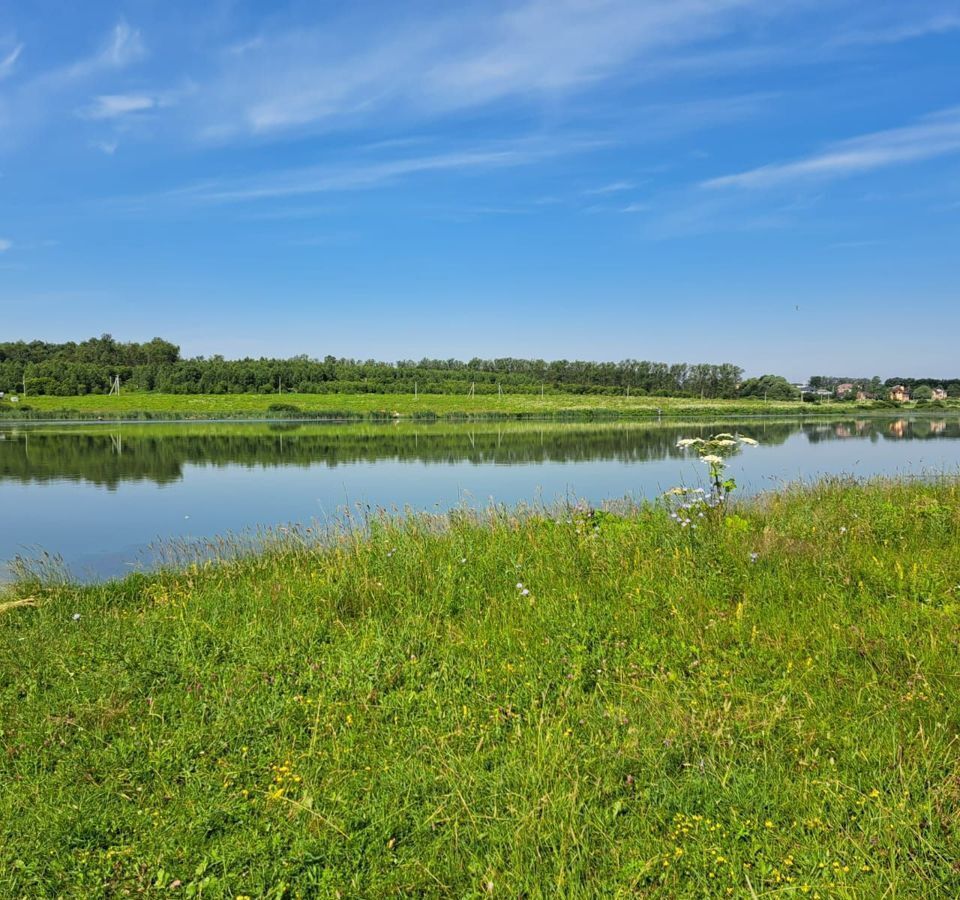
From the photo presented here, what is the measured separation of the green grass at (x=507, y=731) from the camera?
2.99 m

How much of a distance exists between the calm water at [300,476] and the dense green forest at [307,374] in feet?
277

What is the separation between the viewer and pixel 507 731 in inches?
160

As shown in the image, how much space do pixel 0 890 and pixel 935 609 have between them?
20.4ft

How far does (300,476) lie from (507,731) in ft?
74.9

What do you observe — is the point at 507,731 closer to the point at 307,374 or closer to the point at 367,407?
the point at 367,407

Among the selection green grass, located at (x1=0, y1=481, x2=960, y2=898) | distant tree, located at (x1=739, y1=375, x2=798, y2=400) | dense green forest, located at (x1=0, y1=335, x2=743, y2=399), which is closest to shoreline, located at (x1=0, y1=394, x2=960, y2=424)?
dense green forest, located at (x1=0, y1=335, x2=743, y2=399)

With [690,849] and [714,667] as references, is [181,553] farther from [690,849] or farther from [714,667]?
[690,849]

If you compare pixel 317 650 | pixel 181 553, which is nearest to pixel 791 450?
pixel 181 553

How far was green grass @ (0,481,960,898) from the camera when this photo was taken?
9.80 feet

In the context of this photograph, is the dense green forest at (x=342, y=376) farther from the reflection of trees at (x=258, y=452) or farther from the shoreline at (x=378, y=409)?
the reflection of trees at (x=258, y=452)

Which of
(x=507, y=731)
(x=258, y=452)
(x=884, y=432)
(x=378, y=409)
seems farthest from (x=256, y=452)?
(x=378, y=409)

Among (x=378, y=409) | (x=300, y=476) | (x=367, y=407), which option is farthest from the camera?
(x=367, y=407)

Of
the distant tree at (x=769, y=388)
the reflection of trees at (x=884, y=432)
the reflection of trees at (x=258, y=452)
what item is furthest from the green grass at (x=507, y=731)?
the distant tree at (x=769, y=388)

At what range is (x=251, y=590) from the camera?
22.9 ft
